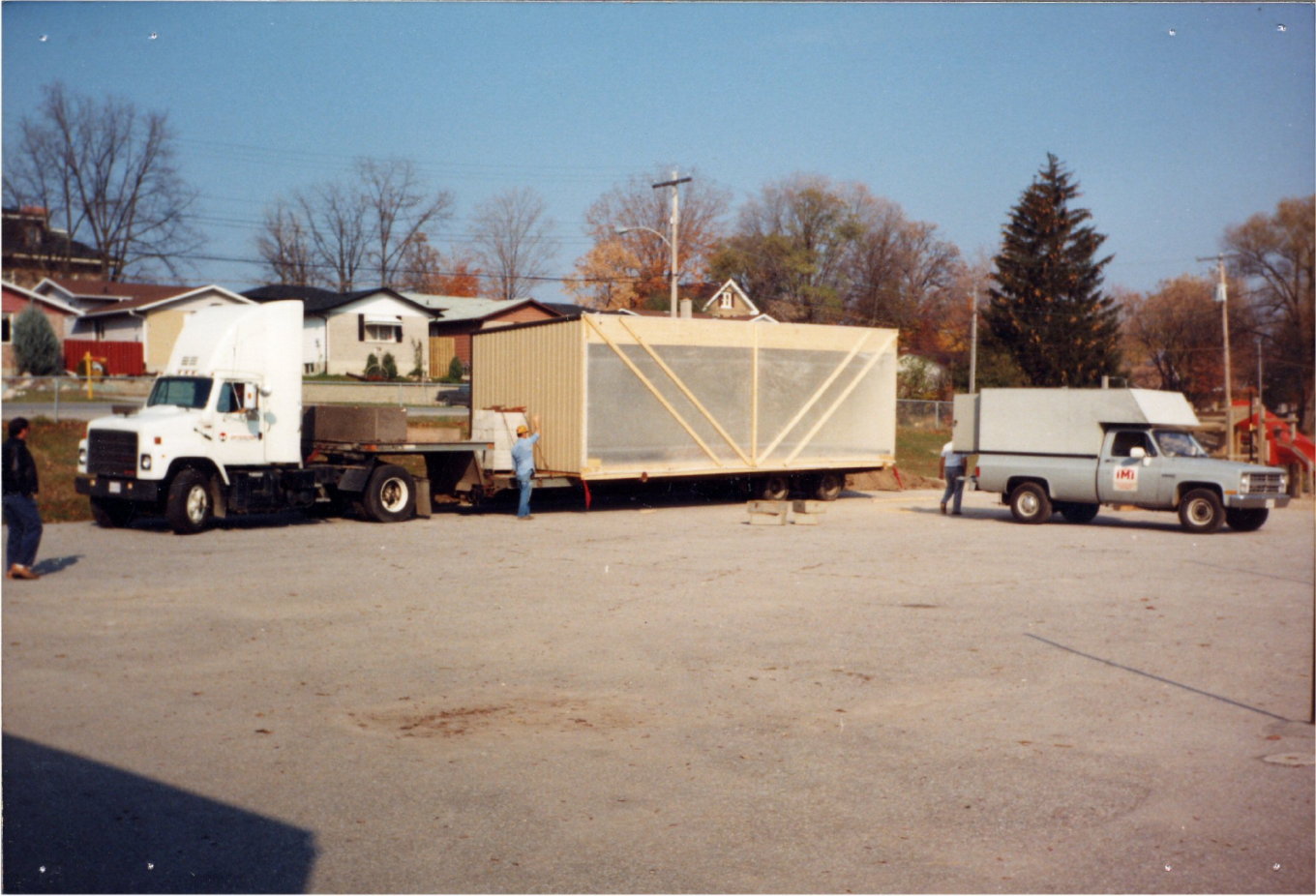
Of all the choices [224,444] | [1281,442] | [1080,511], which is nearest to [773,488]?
[1080,511]

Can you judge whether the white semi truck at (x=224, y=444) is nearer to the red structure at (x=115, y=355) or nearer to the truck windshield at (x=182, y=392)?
the truck windshield at (x=182, y=392)

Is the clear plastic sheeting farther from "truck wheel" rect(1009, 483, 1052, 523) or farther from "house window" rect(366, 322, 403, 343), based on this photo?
"house window" rect(366, 322, 403, 343)

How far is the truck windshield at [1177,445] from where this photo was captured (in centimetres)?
2094

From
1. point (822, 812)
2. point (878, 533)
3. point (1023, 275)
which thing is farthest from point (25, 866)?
point (1023, 275)

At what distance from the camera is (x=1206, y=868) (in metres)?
5.24

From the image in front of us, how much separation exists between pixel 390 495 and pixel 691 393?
6814 millimetres

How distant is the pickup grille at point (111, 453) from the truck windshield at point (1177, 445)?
57.6 feet

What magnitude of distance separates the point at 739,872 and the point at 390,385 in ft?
91.3

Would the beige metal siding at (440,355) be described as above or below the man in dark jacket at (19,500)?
above

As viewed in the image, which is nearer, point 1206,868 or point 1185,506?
point 1206,868

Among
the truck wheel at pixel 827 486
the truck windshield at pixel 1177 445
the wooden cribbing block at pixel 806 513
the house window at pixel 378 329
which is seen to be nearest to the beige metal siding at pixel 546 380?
the wooden cribbing block at pixel 806 513

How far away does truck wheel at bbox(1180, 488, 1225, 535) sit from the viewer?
2033cm

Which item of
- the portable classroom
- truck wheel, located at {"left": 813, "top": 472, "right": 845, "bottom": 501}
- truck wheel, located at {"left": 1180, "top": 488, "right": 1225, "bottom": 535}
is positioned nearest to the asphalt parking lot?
truck wheel, located at {"left": 1180, "top": 488, "right": 1225, "bottom": 535}

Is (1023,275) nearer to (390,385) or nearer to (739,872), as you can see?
(390,385)
